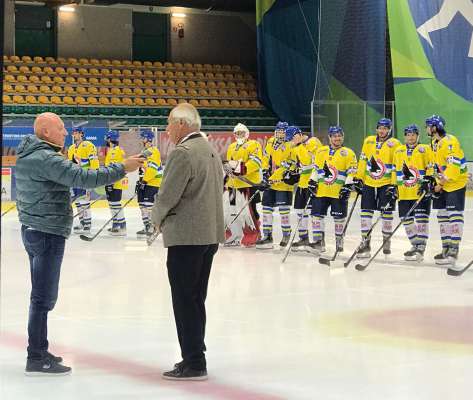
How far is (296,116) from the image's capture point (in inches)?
930

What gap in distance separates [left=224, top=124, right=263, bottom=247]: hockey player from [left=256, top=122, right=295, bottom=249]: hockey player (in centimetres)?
14

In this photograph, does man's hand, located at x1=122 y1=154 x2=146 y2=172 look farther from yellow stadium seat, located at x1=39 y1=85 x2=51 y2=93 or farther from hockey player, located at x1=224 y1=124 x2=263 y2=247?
yellow stadium seat, located at x1=39 y1=85 x2=51 y2=93

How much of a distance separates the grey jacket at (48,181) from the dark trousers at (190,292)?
46 centimetres

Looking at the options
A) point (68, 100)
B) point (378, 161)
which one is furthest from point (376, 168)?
point (68, 100)

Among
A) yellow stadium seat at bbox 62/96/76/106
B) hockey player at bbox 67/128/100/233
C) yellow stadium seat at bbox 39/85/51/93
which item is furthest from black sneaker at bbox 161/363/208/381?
yellow stadium seat at bbox 39/85/51/93

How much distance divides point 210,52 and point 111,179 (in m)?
24.6

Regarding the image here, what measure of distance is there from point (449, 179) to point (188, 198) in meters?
5.36

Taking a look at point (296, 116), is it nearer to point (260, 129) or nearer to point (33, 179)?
point (260, 129)

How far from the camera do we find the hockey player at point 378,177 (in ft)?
32.9

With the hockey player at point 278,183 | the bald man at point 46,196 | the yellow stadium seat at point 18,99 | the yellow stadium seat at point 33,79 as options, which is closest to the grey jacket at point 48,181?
the bald man at point 46,196

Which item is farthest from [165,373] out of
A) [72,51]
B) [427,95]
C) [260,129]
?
[72,51]

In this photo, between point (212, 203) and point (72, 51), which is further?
point (72, 51)

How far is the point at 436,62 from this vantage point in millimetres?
16828

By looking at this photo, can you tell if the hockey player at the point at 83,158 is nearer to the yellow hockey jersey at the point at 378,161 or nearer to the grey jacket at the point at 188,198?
the yellow hockey jersey at the point at 378,161
